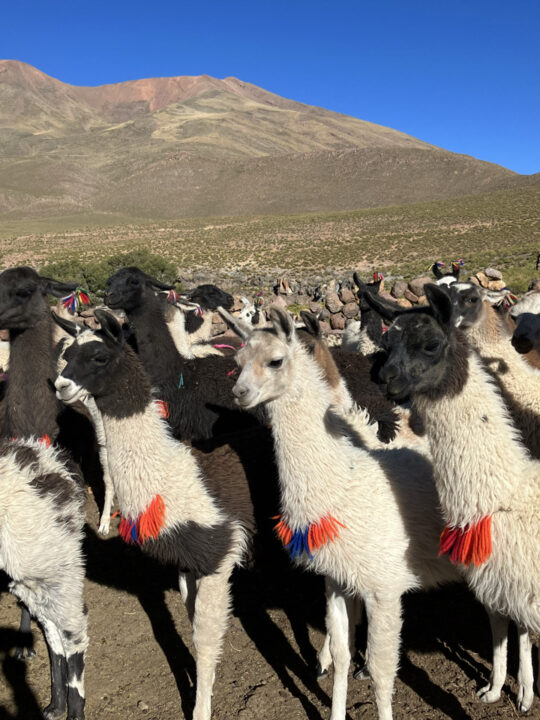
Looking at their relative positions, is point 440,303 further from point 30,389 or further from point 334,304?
point 334,304

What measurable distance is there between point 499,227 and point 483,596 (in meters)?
42.2

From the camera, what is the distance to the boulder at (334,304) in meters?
14.3

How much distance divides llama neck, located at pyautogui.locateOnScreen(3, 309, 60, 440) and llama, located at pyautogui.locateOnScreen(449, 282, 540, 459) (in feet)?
10.8

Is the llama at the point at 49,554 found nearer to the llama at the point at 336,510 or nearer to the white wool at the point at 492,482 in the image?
the llama at the point at 336,510

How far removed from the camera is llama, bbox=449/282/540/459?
171 inches

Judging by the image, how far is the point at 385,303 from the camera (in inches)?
117

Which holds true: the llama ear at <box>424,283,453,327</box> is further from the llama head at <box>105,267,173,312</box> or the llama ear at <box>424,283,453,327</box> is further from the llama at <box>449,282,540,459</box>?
the llama head at <box>105,267,173,312</box>

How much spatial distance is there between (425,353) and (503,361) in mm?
2447

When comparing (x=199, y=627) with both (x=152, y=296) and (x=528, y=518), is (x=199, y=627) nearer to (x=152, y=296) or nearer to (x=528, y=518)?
(x=528, y=518)

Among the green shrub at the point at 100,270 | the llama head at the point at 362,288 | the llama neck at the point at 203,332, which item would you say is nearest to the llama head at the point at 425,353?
the llama head at the point at 362,288

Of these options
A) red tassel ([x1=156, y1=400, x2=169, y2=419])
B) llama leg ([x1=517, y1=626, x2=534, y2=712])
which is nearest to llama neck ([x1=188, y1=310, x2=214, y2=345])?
red tassel ([x1=156, y1=400, x2=169, y2=419])

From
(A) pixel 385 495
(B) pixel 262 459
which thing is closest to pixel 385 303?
(A) pixel 385 495

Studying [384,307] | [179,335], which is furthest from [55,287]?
[384,307]

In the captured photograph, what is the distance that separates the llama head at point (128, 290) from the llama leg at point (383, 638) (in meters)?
4.06
